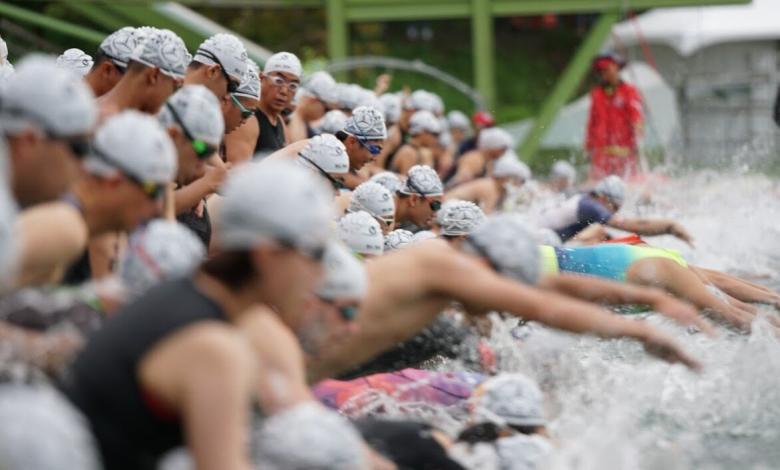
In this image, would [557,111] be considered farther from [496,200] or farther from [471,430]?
[471,430]

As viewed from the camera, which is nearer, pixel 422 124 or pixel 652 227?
pixel 652 227

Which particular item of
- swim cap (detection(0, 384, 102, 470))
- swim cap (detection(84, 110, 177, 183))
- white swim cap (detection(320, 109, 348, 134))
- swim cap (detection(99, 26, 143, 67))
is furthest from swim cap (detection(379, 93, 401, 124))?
swim cap (detection(0, 384, 102, 470))

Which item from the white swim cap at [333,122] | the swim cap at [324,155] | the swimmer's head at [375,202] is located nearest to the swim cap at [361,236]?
the swim cap at [324,155]

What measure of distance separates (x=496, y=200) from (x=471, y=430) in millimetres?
7857

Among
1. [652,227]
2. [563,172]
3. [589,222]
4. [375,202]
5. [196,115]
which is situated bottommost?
[563,172]

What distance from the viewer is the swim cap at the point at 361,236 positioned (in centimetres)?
734

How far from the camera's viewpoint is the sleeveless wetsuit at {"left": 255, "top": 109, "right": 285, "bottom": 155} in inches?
363

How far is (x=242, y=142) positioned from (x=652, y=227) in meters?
4.28

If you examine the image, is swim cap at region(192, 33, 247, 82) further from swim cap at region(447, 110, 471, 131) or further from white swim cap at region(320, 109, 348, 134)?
swim cap at region(447, 110, 471, 131)

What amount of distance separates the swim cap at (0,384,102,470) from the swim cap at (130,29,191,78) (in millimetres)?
2877

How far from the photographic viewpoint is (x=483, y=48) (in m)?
18.0

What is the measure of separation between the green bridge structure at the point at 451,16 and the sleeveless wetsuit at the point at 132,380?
13.4m

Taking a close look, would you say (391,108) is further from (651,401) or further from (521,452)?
(521,452)

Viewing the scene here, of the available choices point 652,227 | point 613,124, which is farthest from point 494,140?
point 652,227
